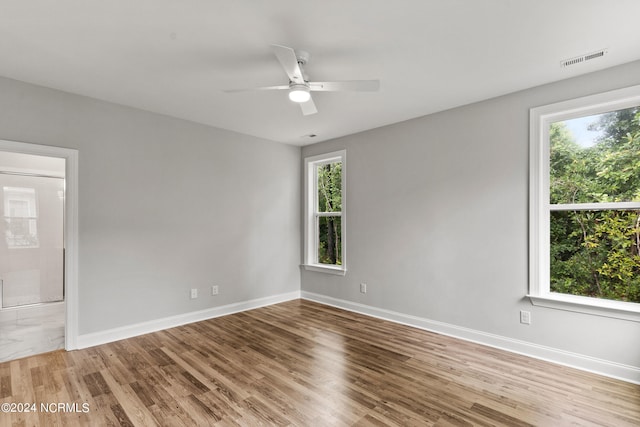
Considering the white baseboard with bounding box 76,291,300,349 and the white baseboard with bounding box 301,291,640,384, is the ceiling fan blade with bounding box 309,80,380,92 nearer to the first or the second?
the white baseboard with bounding box 301,291,640,384

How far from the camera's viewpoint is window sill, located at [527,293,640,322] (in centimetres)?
254

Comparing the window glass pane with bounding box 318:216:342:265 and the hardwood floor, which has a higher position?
the window glass pane with bounding box 318:216:342:265

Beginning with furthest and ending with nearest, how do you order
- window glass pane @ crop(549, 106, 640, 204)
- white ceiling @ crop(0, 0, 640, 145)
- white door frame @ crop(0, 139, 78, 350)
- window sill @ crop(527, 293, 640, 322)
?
1. white door frame @ crop(0, 139, 78, 350)
2. window glass pane @ crop(549, 106, 640, 204)
3. window sill @ crop(527, 293, 640, 322)
4. white ceiling @ crop(0, 0, 640, 145)

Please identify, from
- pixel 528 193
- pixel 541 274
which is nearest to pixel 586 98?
pixel 528 193

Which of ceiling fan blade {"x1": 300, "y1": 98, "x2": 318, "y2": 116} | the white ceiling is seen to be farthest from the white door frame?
ceiling fan blade {"x1": 300, "y1": 98, "x2": 318, "y2": 116}

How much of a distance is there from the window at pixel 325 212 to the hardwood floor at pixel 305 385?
169 cm

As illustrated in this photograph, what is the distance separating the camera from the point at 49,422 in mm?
2043

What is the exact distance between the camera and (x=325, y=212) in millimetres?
5156

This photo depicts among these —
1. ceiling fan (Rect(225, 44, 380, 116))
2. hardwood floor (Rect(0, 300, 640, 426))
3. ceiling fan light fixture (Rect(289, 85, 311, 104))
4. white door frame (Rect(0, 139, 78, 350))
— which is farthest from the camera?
white door frame (Rect(0, 139, 78, 350))

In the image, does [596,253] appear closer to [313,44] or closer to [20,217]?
[313,44]

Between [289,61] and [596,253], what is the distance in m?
3.06

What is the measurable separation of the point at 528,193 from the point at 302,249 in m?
3.37

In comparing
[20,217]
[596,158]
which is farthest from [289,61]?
[20,217]

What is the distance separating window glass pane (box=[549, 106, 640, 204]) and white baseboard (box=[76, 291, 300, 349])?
3.84 meters
